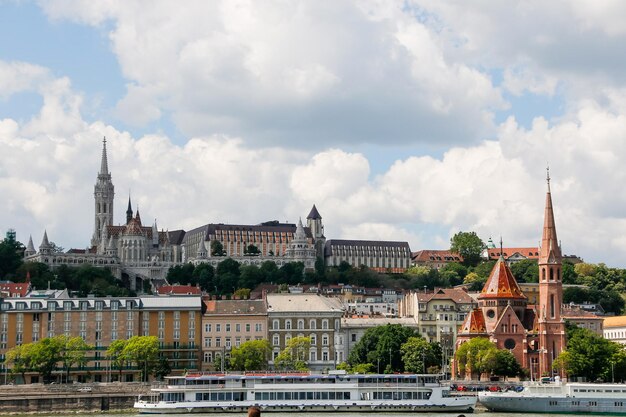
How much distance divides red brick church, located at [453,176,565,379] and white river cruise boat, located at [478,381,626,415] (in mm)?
28049

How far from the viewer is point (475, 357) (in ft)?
377

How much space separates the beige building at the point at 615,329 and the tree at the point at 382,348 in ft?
172

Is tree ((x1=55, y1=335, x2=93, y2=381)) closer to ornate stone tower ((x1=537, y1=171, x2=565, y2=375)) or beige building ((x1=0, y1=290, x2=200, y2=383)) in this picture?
beige building ((x1=0, y1=290, x2=200, y2=383))

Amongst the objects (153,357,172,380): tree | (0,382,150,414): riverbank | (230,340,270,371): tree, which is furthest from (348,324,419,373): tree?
(0,382,150,414): riverbank

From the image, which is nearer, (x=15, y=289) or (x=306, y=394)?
(x=306, y=394)

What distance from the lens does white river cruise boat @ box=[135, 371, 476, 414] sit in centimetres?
8769

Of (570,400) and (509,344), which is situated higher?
(509,344)

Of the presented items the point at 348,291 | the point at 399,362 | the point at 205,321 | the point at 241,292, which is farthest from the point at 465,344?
the point at 348,291

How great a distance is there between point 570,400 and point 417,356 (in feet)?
81.3

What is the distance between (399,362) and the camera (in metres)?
115

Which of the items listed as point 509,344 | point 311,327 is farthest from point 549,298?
point 311,327

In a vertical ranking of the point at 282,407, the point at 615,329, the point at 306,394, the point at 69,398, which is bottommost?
the point at 282,407

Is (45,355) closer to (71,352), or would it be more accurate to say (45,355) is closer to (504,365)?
(71,352)

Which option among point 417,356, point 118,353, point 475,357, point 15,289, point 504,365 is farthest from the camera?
point 15,289
